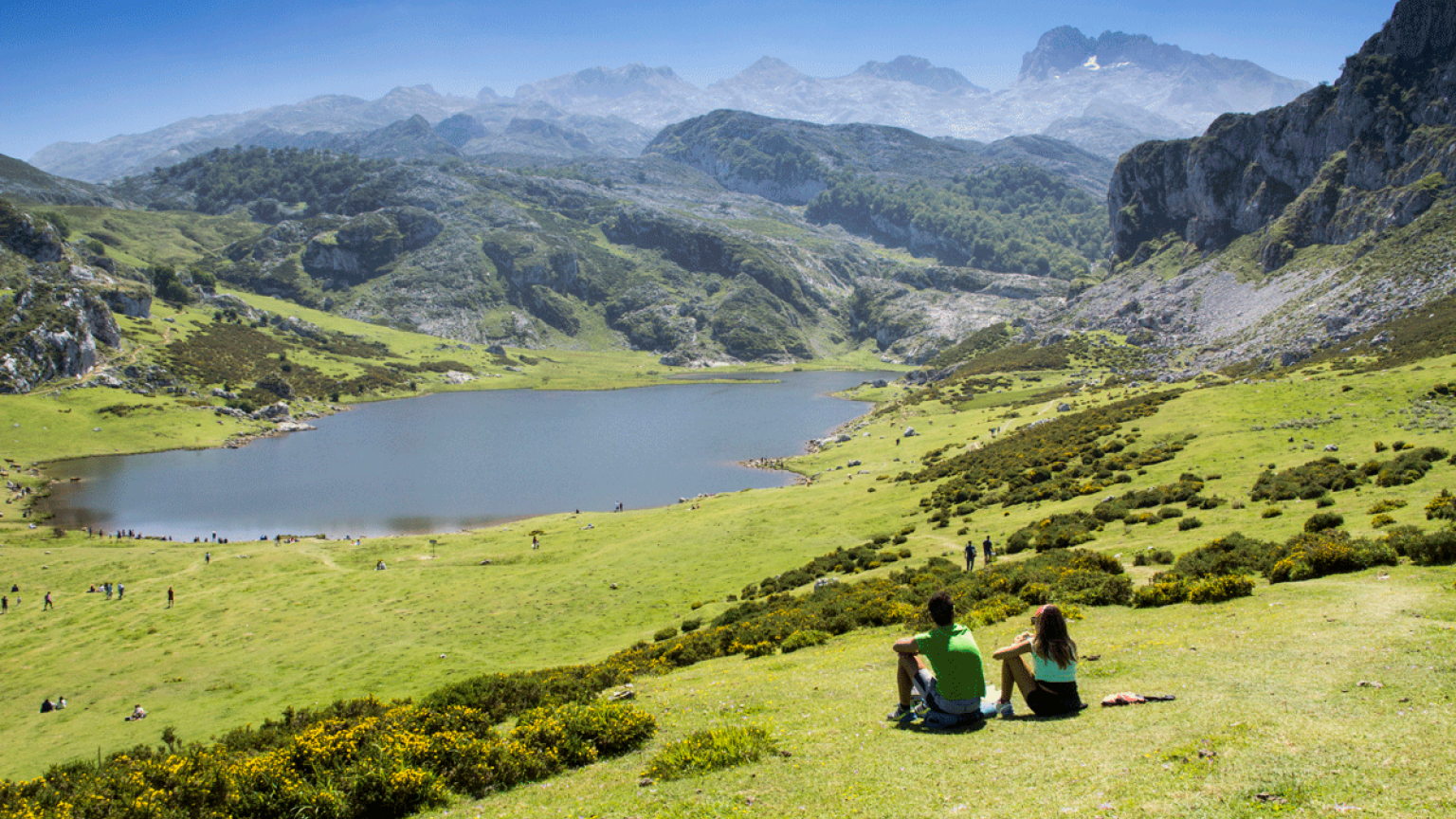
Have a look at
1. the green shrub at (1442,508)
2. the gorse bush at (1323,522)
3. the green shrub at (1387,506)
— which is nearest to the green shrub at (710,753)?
the gorse bush at (1323,522)

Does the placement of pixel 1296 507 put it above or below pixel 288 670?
above

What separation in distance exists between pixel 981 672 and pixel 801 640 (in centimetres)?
1441

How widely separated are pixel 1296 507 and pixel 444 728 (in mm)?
38042

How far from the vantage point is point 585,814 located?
41.4 feet

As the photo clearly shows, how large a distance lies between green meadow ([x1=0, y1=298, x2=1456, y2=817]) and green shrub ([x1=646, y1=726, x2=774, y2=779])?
377 millimetres

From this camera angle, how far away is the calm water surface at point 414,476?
10000 cm

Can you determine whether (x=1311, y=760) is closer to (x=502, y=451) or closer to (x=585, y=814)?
(x=585, y=814)

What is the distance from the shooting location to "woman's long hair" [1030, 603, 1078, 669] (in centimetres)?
1375

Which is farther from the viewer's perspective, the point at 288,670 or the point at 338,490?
the point at 338,490

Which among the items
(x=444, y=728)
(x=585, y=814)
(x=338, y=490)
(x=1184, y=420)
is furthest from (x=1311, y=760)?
(x=338, y=490)

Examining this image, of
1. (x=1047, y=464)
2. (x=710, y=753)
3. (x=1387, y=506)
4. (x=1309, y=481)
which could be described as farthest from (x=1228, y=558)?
(x=1047, y=464)

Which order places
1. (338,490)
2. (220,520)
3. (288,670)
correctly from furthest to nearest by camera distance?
(338,490) < (220,520) < (288,670)

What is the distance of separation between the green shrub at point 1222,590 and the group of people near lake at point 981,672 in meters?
11.9

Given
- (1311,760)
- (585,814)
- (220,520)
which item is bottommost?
(220,520)
